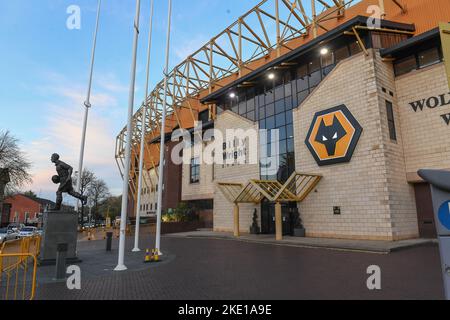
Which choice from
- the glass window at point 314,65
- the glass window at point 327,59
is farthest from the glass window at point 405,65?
the glass window at point 314,65

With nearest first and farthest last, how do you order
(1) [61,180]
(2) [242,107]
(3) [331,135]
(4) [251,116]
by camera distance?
(1) [61,180], (3) [331,135], (4) [251,116], (2) [242,107]

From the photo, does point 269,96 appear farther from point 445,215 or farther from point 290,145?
point 445,215

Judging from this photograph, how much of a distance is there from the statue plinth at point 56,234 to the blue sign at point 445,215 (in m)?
12.3

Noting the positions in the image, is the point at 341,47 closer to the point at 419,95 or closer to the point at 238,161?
the point at 419,95

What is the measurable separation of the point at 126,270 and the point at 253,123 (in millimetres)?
20078

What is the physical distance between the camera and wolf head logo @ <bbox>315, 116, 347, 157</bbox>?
20.0 meters

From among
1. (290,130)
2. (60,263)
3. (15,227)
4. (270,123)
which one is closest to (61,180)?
(60,263)

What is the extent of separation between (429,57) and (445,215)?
21.1m

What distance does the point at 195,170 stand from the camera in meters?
37.9

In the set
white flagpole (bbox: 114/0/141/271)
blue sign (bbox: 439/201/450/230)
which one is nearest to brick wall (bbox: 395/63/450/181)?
white flagpole (bbox: 114/0/141/271)

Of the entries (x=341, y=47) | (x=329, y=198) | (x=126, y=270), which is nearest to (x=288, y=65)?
(x=341, y=47)

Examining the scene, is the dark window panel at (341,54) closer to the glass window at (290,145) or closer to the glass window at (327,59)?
the glass window at (327,59)

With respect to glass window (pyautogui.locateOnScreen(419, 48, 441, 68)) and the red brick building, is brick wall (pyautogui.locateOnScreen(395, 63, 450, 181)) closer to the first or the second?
glass window (pyautogui.locateOnScreen(419, 48, 441, 68))

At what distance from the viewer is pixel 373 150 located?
1803 centimetres
